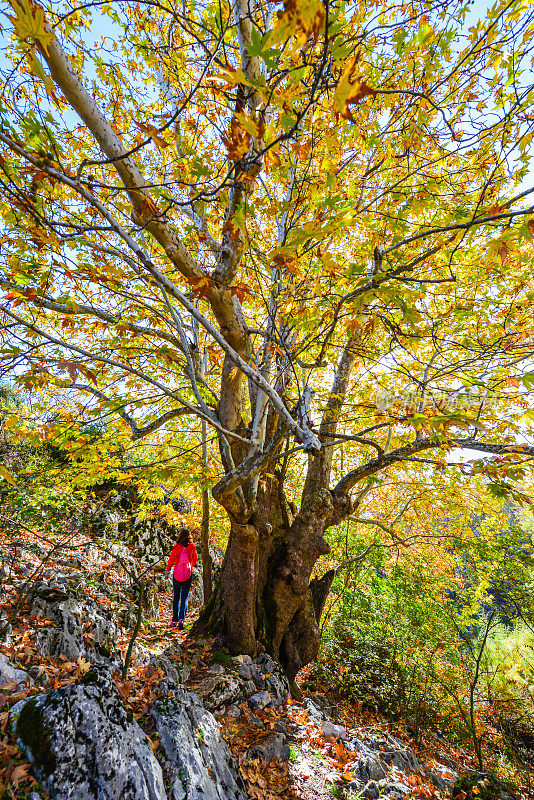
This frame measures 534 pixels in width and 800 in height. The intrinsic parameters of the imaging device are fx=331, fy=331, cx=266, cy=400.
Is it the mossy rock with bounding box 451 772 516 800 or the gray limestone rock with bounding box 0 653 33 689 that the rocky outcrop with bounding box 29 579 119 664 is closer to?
the gray limestone rock with bounding box 0 653 33 689

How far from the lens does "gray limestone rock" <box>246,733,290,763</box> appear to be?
3594mm

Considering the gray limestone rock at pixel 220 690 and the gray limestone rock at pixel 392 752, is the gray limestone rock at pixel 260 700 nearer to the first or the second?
the gray limestone rock at pixel 220 690

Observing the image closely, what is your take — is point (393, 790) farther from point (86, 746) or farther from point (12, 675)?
point (12, 675)

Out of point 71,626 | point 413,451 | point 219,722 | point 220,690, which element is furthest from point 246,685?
point 413,451

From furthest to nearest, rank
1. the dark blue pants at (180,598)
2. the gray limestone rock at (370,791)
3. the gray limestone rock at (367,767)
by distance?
the dark blue pants at (180,598) < the gray limestone rock at (367,767) < the gray limestone rock at (370,791)

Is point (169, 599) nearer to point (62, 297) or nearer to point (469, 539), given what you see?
point (469, 539)

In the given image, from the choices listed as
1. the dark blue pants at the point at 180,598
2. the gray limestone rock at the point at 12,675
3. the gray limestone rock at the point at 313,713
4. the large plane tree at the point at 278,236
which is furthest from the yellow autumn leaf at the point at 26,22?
the gray limestone rock at the point at 313,713

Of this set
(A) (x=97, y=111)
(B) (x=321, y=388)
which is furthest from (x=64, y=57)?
(B) (x=321, y=388)

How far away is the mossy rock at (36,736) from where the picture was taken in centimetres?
194

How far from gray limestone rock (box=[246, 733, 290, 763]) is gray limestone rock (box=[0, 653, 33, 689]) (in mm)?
2500

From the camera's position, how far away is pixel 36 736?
203cm

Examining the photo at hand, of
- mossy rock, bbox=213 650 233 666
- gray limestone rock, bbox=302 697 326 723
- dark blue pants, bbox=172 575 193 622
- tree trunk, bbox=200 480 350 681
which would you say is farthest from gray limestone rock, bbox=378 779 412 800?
dark blue pants, bbox=172 575 193 622

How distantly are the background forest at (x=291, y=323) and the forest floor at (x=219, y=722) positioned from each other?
0.54ft

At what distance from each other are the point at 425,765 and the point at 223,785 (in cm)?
408
